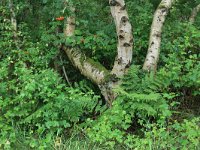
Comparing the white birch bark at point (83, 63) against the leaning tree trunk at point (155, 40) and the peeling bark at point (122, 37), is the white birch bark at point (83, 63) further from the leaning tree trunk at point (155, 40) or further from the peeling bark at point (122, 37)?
the leaning tree trunk at point (155, 40)

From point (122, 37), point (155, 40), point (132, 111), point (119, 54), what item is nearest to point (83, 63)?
point (119, 54)

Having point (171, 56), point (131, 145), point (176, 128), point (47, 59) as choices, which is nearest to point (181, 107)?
point (171, 56)

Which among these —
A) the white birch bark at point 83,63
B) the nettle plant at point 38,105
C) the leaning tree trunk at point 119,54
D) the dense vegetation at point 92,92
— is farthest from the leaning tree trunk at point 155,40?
the nettle plant at point 38,105

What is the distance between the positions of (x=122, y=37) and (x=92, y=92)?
124 centimetres

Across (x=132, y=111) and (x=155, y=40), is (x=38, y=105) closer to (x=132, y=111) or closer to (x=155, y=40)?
(x=132, y=111)

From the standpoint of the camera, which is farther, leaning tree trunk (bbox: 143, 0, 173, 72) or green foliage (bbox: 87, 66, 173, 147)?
leaning tree trunk (bbox: 143, 0, 173, 72)

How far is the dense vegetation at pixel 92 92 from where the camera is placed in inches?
191

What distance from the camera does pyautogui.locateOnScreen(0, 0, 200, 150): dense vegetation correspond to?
191 inches

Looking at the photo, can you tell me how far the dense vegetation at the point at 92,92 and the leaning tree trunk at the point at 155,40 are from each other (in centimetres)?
23

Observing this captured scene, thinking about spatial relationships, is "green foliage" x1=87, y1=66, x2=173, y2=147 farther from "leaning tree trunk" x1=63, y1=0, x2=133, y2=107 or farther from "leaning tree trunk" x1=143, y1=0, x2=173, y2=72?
"leaning tree trunk" x1=143, y1=0, x2=173, y2=72

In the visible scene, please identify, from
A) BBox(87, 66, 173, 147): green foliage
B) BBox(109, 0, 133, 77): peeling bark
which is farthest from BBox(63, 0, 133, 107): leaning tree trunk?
BBox(87, 66, 173, 147): green foliage

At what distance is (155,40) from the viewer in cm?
615

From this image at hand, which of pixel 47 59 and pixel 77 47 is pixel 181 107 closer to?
pixel 77 47

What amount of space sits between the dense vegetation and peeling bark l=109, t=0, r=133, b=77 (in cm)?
22
